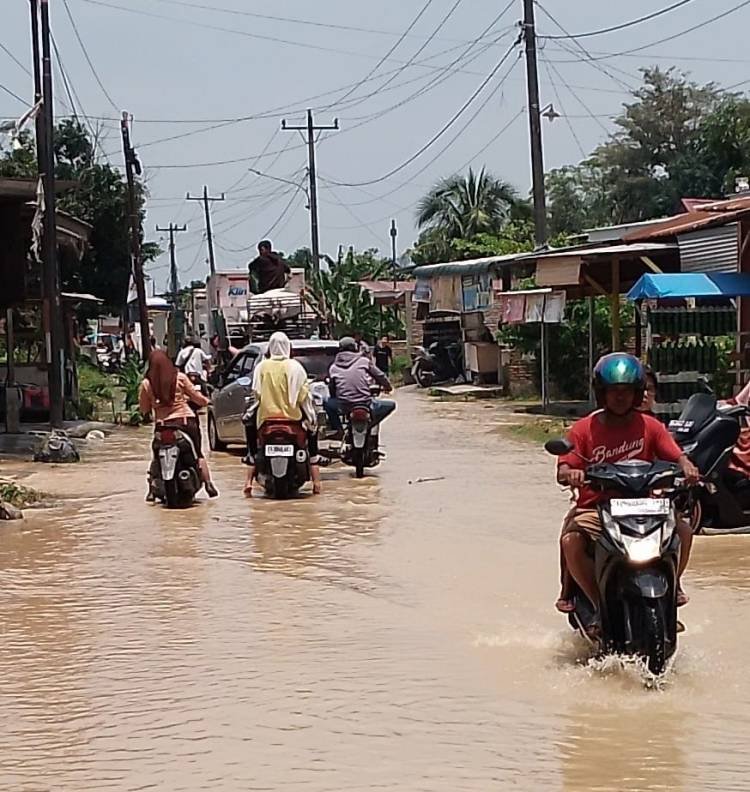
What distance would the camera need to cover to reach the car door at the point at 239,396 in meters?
19.1

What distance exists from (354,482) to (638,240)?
8.43 metres

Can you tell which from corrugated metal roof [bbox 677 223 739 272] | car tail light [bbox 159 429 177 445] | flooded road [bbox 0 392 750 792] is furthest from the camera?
corrugated metal roof [bbox 677 223 739 272]

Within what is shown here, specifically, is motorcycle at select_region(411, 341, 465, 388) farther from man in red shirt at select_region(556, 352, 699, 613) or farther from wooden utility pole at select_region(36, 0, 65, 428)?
man in red shirt at select_region(556, 352, 699, 613)

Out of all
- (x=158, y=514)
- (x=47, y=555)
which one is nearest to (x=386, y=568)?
(x=47, y=555)

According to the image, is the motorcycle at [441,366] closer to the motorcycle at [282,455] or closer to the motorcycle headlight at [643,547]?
the motorcycle at [282,455]

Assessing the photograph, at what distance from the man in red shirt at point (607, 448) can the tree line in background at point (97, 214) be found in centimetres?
3325

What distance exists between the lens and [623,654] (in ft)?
22.1

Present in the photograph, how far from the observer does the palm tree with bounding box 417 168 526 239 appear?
58906 millimetres

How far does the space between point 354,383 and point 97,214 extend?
25987 mm

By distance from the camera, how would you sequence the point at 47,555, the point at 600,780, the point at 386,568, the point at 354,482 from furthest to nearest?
the point at 354,482, the point at 47,555, the point at 386,568, the point at 600,780

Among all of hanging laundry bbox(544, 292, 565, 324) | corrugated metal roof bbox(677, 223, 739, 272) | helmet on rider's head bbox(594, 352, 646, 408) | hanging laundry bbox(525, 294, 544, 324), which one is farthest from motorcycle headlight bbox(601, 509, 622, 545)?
hanging laundry bbox(525, 294, 544, 324)

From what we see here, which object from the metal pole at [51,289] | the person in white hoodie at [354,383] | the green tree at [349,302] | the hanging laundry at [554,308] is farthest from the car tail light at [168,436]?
the green tree at [349,302]

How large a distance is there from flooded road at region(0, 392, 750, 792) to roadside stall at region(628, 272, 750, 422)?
5843 mm

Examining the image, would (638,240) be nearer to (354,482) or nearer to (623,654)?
(354,482)
